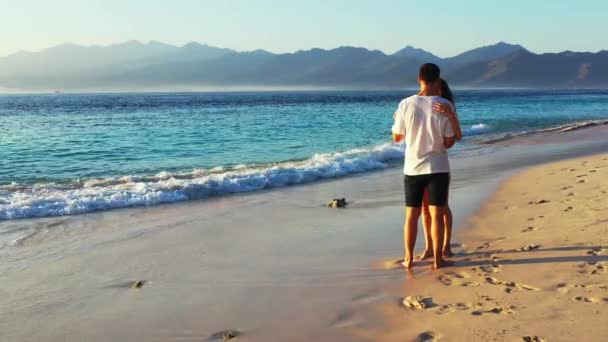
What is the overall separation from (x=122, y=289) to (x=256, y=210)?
3643 mm

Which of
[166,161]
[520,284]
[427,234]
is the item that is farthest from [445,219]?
[166,161]

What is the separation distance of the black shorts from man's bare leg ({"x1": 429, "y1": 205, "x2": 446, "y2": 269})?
63 millimetres

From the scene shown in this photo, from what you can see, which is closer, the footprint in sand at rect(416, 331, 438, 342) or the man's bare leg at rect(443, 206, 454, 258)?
the footprint in sand at rect(416, 331, 438, 342)

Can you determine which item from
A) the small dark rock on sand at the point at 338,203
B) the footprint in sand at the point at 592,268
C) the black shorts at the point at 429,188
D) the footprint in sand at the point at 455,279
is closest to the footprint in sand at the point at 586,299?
the footprint in sand at the point at 592,268

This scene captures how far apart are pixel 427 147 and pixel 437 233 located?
0.82 m

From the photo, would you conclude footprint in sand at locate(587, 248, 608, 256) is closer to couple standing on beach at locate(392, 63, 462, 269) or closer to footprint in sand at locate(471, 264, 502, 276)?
footprint in sand at locate(471, 264, 502, 276)

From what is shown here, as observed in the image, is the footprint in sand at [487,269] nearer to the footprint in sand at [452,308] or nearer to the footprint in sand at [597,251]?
the footprint in sand at [452,308]

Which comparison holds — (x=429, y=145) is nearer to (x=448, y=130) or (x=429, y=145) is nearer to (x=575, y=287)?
(x=448, y=130)

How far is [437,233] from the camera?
518cm

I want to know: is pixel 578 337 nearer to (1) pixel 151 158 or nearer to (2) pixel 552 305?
(2) pixel 552 305

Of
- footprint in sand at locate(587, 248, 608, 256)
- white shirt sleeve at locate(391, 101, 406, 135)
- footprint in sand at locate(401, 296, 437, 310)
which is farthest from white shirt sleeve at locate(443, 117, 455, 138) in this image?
footprint in sand at locate(587, 248, 608, 256)

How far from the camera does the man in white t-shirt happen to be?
4.89 metres

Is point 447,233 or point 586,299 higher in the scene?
point 447,233

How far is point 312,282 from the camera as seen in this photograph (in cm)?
493
